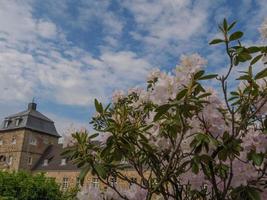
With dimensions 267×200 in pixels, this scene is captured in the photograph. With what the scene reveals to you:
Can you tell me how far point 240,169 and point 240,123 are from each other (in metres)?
0.24

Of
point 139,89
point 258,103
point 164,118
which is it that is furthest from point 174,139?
point 139,89

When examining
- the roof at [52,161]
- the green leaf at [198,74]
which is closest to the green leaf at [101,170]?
the green leaf at [198,74]

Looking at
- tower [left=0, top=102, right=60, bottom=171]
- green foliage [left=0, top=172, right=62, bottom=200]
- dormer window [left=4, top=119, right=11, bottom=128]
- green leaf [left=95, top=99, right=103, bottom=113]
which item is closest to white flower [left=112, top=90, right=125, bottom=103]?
green leaf [left=95, top=99, right=103, bottom=113]

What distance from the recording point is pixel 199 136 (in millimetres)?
1861

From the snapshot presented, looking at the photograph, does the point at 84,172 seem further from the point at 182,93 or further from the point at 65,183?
the point at 65,183

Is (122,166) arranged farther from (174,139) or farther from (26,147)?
(26,147)

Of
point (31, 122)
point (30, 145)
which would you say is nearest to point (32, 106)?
point (31, 122)

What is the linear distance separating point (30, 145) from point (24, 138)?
0.90 metres

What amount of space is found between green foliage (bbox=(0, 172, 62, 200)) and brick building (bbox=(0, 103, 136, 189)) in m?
10.0

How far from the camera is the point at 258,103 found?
213 cm

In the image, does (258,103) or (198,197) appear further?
(198,197)

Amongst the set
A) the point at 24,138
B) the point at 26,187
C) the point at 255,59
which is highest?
the point at 24,138

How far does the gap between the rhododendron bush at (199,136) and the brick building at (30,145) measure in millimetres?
33980

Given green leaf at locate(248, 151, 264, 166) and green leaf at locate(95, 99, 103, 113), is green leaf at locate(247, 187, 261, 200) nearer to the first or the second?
green leaf at locate(248, 151, 264, 166)
